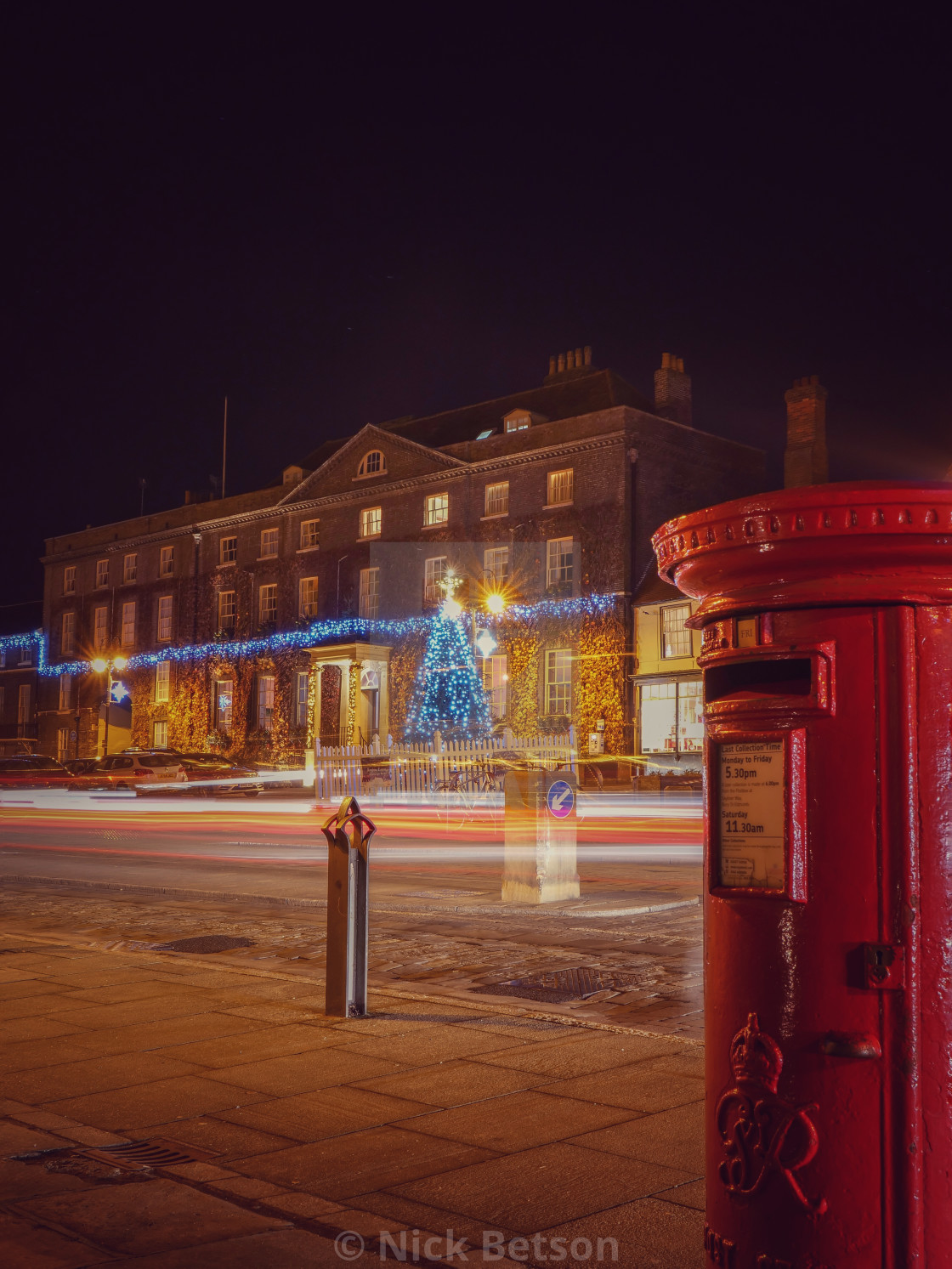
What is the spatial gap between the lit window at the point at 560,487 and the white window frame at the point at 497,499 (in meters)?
1.86

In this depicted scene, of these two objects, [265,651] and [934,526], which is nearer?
[934,526]

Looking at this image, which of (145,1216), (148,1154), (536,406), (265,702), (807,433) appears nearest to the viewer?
(145,1216)

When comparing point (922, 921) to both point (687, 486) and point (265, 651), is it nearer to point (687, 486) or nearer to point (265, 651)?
point (687, 486)

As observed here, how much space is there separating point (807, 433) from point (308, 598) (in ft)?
65.5

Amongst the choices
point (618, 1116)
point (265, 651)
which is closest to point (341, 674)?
point (265, 651)

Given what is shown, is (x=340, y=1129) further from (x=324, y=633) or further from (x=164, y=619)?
(x=164, y=619)

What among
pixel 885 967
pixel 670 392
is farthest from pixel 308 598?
pixel 885 967

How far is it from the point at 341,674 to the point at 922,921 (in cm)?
4220

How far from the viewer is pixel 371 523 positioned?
44844mm

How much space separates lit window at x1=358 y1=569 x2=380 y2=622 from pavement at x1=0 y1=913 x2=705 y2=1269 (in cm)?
3700

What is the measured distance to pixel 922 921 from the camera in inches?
97.2

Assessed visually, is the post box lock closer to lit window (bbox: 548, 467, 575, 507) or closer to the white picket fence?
the white picket fence

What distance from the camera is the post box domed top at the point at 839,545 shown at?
250cm

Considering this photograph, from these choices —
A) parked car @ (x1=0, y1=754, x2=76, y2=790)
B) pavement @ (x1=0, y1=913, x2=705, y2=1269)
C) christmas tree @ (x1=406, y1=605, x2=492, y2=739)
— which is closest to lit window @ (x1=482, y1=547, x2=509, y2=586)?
christmas tree @ (x1=406, y1=605, x2=492, y2=739)
